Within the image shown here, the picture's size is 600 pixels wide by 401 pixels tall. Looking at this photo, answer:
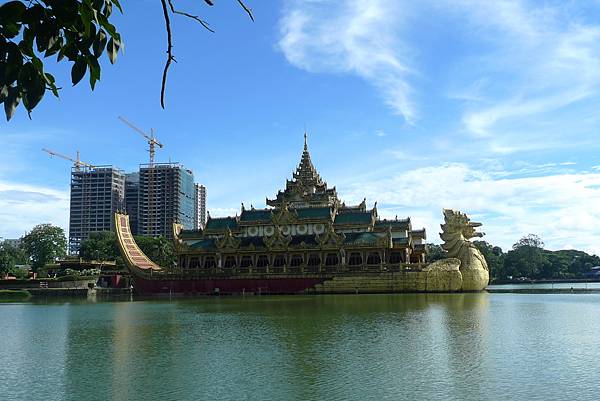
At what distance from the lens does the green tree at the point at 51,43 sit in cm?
352

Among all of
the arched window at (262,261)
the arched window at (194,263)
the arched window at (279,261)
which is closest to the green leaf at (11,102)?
the arched window at (279,261)

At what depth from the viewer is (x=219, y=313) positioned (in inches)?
1361

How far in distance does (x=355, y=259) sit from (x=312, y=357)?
38.7 meters

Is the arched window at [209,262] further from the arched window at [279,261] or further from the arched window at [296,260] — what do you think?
the arched window at [296,260]

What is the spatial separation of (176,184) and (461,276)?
4413 inches

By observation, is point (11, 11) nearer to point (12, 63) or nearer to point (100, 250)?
point (12, 63)

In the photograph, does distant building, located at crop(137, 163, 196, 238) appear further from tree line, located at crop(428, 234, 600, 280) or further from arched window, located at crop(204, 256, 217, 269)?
arched window, located at crop(204, 256, 217, 269)

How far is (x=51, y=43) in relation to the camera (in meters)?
3.62

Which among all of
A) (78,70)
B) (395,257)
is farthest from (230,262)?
(78,70)

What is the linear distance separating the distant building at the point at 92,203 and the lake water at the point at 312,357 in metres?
129

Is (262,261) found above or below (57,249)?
Result: below

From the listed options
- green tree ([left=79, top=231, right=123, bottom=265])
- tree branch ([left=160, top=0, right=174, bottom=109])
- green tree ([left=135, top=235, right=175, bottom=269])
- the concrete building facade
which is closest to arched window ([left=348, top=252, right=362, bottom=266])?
green tree ([left=135, top=235, right=175, bottom=269])

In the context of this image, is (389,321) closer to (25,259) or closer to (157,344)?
(157,344)

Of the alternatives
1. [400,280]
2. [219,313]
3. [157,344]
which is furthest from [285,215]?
[157,344]
